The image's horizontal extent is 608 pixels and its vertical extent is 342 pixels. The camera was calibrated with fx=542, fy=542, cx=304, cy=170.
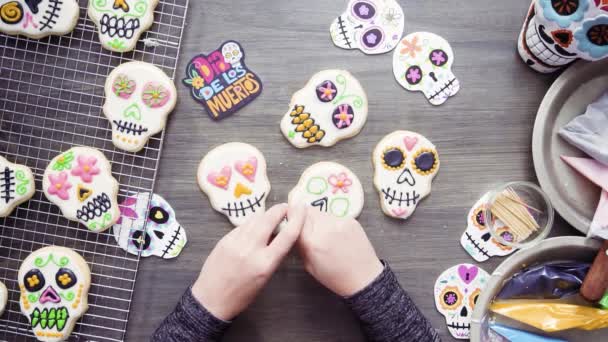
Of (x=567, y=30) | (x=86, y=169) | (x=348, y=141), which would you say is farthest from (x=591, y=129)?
(x=86, y=169)

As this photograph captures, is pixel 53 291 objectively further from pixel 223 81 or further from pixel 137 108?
pixel 223 81

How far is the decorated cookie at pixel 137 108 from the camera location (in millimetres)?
1019

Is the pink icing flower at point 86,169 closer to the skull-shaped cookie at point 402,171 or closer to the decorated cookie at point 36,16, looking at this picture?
the decorated cookie at point 36,16

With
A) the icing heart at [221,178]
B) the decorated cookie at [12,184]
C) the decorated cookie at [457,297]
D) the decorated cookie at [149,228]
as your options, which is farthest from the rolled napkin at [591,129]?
the decorated cookie at [12,184]

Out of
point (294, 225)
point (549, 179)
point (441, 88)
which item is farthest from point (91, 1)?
point (549, 179)

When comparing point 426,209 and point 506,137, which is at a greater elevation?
point 506,137

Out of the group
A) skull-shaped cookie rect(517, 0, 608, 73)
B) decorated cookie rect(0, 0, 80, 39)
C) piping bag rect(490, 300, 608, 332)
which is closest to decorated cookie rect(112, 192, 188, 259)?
decorated cookie rect(0, 0, 80, 39)

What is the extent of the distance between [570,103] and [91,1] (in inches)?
36.6

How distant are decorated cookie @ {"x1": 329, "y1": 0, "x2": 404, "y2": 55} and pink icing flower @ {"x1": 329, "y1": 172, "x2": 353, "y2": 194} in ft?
0.82

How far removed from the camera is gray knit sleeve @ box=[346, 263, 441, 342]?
939 millimetres

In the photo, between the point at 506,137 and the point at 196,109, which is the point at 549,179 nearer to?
the point at 506,137

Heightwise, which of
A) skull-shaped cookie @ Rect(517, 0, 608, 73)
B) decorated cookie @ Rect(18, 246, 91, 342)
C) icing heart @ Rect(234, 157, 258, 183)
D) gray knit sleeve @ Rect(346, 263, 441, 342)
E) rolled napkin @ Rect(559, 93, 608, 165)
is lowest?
decorated cookie @ Rect(18, 246, 91, 342)

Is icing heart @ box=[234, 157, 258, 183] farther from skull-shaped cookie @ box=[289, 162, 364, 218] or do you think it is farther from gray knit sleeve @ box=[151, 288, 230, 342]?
gray knit sleeve @ box=[151, 288, 230, 342]

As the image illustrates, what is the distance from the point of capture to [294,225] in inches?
36.9
